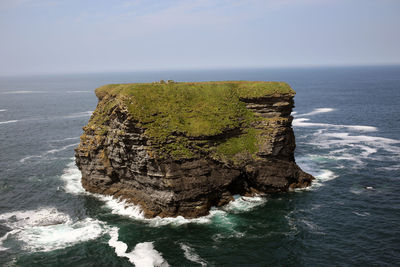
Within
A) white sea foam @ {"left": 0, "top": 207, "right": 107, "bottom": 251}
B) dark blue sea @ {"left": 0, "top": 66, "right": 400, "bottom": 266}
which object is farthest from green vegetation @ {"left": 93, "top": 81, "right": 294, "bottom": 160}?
white sea foam @ {"left": 0, "top": 207, "right": 107, "bottom": 251}

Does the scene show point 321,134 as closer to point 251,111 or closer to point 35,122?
point 251,111

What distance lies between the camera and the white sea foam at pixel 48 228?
3819 cm

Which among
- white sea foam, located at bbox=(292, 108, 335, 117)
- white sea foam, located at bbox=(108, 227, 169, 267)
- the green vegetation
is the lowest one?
white sea foam, located at bbox=(108, 227, 169, 267)

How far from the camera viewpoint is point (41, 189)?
54000 millimetres

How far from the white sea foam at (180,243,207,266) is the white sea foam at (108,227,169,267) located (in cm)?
252

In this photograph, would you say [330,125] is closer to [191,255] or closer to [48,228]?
[191,255]

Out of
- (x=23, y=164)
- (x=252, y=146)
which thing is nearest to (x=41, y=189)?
(x=23, y=164)

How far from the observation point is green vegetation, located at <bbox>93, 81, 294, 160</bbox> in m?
45.6

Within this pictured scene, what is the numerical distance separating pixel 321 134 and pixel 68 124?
77.8m

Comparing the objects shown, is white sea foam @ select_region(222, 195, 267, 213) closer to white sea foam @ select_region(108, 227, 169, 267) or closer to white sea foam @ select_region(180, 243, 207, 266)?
white sea foam @ select_region(180, 243, 207, 266)

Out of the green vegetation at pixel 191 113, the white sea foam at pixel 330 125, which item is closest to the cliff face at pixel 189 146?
the green vegetation at pixel 191 113

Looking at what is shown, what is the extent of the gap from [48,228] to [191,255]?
20005 mm

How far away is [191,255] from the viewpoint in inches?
1367

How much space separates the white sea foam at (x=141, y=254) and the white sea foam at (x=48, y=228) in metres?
3.82
